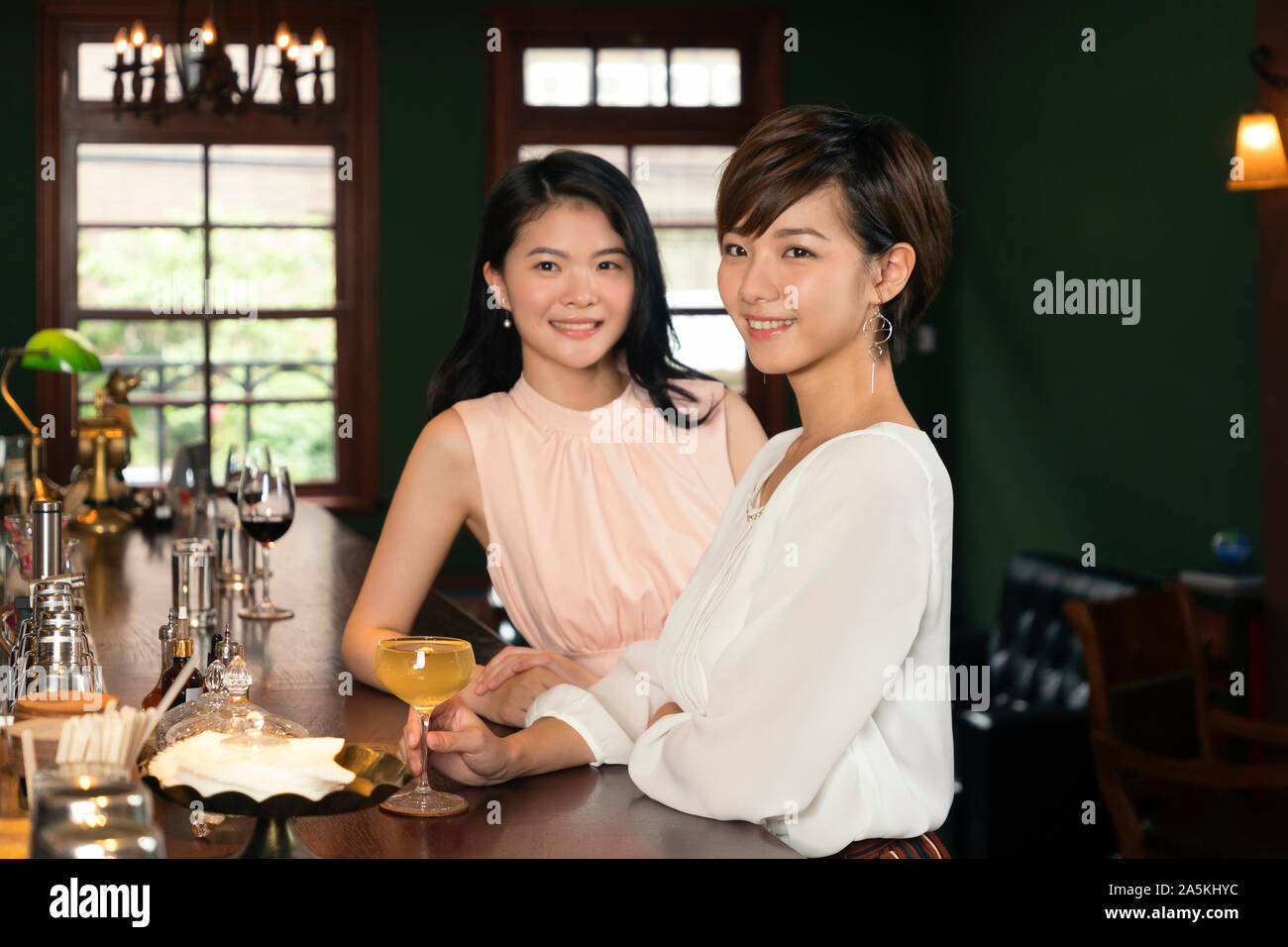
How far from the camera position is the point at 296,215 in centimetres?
582

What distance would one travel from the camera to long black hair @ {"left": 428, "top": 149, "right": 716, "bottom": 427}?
189cm

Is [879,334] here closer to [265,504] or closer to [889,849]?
[889,849]

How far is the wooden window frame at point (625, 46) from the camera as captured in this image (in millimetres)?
5789

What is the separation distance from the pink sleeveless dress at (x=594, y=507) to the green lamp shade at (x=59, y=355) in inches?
75.8

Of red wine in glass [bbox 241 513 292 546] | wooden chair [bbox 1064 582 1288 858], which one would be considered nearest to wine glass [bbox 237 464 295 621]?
red wine in glass [bbox 241 513 292 546]

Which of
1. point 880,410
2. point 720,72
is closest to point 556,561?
point 880,410

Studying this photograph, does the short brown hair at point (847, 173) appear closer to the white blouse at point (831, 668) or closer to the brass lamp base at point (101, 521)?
the white blouse at point (831, 668)

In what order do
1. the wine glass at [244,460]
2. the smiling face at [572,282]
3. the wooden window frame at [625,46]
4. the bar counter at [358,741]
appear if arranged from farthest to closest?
the wooden window frame at [625,46] → the wine glass at [244,460] → the smiling face at [572,282] → the bar counter at [358,741]

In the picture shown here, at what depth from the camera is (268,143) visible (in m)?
5.73

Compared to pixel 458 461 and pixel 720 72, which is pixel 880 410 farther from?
pixel 720 72

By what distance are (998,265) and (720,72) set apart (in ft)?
4.94

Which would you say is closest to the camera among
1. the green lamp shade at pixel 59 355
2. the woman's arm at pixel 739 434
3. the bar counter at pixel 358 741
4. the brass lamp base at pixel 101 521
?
the bar counter at pixel 358 741

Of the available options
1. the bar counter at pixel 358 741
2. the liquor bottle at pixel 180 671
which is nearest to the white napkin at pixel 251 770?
the bar counter at pixel 358 741

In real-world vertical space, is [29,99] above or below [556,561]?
above
